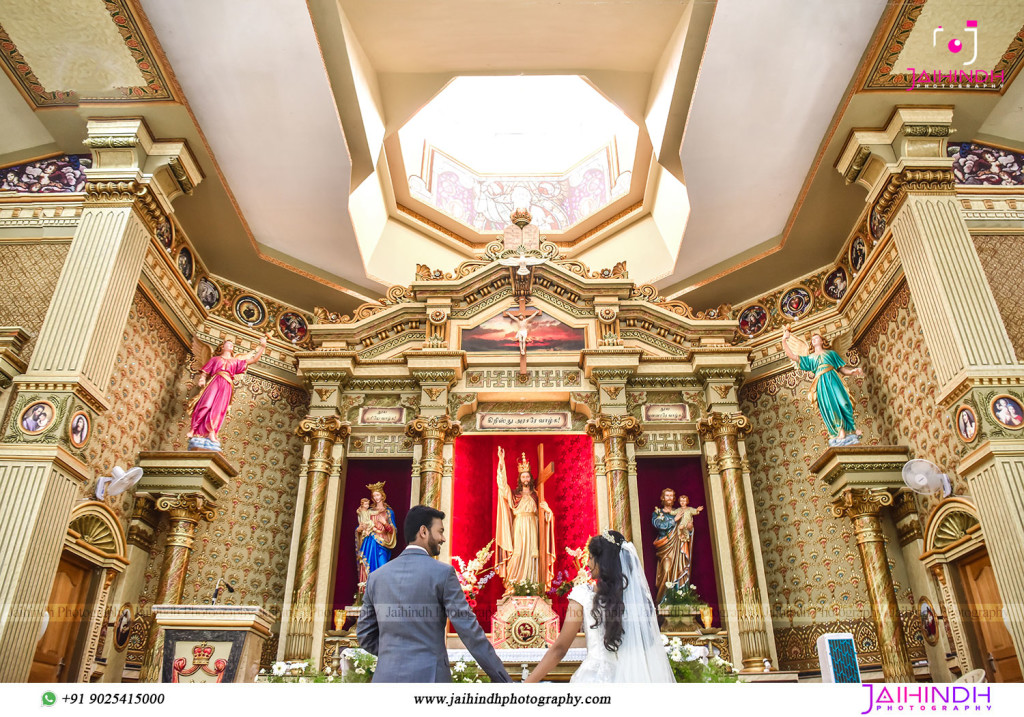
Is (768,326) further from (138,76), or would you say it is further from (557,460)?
(138,76)

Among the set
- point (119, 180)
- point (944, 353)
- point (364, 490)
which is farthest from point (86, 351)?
point (944, 353)

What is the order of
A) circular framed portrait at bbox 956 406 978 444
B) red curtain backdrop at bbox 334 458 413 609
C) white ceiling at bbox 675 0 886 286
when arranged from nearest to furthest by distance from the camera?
circular framed portrait at bbox 956 406 978 444, white ceiling at bbox 675 0 886 286, red curtain backdrop at bbox 334 458 413 609

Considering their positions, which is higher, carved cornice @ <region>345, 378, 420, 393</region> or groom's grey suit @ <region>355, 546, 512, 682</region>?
carved cornice @ <region>345, 378, 420, 393</region>

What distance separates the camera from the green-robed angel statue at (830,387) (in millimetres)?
9254

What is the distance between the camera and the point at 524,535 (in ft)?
32.2

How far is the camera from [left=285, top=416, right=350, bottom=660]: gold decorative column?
30.0 feet

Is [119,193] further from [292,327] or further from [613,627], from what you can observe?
[613,627]

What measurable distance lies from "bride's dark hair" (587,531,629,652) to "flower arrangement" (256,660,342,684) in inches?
117

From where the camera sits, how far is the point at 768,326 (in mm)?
11672

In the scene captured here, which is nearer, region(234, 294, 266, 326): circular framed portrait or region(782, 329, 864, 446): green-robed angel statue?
region(782, 329, 864, 446): green-robed angel statue

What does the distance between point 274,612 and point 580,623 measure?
694 centimetres

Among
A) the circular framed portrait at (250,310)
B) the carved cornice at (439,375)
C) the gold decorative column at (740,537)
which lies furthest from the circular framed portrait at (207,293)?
the gold decorative column at (740,537)

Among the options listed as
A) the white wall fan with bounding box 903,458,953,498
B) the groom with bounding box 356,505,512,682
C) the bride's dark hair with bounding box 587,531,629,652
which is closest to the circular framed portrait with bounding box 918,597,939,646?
the white wall fan with bounding box 903,458,953,498

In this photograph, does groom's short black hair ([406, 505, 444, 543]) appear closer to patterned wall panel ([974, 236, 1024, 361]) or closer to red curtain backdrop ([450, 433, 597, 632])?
red curtain backdrop ([450, 433, 597, 632])
